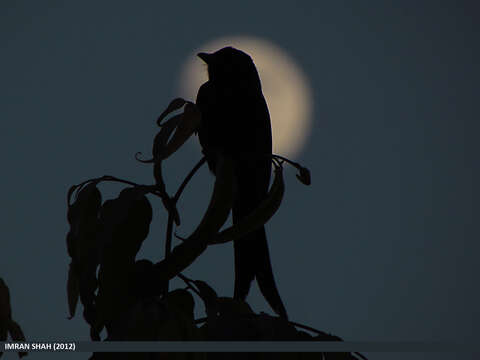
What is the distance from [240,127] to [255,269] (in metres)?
0.91

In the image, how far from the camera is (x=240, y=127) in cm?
259

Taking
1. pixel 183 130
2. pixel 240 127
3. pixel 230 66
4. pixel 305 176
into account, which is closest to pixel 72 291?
pixel 183 130

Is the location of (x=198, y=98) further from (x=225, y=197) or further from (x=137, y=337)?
(x=137, y=337)

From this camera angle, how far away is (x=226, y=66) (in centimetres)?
281

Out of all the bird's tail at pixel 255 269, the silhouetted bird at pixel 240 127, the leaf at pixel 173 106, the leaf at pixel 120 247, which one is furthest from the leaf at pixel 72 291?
the silhouetted bird at pixel 240 127

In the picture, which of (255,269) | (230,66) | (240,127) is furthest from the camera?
(230,66)

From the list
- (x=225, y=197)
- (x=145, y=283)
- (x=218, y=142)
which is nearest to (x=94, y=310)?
(x=145, y=283)

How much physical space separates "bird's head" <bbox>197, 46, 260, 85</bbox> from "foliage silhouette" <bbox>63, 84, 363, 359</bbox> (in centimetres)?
147

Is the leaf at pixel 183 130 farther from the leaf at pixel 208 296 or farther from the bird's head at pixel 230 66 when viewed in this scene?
the bird's head at pixel 230 66

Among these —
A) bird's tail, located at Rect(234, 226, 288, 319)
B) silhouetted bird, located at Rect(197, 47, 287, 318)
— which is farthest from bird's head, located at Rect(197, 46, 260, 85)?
bird's tail, located at Rect(234, 226, 288, 319)

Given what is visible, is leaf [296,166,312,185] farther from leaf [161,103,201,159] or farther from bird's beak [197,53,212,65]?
bird's beak [197,53,212,65]

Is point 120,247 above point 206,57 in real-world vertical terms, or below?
below

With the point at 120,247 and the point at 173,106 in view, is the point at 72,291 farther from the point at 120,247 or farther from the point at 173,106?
the point at 173,106

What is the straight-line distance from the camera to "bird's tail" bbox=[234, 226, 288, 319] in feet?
5.67
